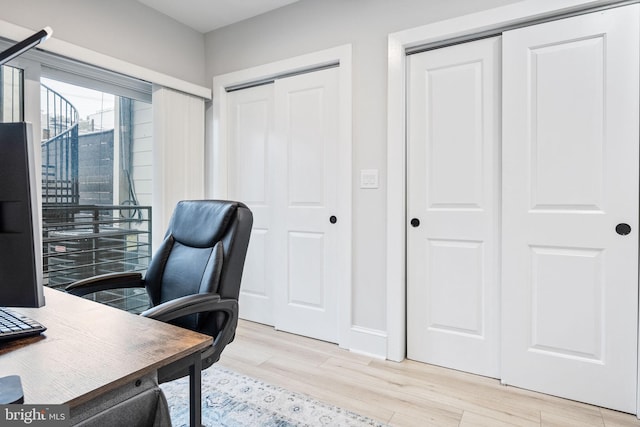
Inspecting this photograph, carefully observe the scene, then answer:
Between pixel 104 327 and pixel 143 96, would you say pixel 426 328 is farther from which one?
pixel 143 96

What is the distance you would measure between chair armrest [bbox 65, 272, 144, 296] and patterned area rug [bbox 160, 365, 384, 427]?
0.66m

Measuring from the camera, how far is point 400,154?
2.39 meters

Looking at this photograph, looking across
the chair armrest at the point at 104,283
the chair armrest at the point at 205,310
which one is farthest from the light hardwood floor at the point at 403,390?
the chair armrest at the point at 104,283

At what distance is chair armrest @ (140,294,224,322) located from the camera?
1.24m

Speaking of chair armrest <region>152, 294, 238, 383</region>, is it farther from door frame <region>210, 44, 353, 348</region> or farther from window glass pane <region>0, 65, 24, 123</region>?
window glass pane <region>0, 65, 24, 123</region>

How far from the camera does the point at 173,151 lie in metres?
2.98

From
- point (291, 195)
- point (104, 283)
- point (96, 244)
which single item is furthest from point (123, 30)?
point (104, 283)

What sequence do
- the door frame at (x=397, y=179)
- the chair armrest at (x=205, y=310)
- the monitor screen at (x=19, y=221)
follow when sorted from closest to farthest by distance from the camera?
the monitor screen at (x=19, y=221) → the chair armrest at (x=205, y=310) → the door frame at (x=397, y=179)

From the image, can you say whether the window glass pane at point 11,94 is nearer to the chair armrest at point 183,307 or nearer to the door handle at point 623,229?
the chair armrest at point 183,307

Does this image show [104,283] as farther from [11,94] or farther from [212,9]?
[212,9]

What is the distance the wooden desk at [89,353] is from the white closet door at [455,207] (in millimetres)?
1750

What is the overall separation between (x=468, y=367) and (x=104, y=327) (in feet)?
6.79

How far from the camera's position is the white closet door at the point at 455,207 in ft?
7.20

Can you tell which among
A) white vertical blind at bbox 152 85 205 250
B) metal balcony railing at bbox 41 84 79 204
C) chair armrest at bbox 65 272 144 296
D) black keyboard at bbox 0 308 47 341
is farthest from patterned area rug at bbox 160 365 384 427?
metal balcony railing at bbox 41 84 79 204
